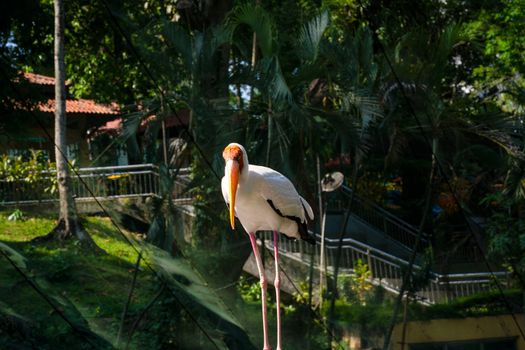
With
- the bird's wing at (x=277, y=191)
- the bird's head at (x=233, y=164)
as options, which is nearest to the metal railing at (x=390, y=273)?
the bird's wing at (x=277, y=191)

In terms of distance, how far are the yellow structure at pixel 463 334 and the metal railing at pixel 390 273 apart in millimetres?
386

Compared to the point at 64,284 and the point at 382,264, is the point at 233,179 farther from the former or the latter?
the point at 382,264

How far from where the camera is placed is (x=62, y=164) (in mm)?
10078

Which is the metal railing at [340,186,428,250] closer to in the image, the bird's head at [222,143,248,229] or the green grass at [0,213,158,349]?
the green grass at [0,213,158,349]

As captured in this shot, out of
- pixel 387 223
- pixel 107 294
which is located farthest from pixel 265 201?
pixel 387 223

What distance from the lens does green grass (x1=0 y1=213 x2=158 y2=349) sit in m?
7.49

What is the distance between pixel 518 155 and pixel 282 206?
6001mm

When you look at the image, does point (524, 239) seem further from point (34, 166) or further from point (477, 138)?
point (34, 166)

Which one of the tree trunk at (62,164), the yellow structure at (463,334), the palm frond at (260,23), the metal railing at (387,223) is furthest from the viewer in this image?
the metal railing at (387,223)

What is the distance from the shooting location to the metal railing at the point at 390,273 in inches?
441

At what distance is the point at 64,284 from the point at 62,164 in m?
→ 1.56

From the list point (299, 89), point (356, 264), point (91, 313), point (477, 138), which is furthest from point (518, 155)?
point (91, 313)

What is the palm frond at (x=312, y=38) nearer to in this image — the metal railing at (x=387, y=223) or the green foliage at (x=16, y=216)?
the green foliage at (x=16, y=216)

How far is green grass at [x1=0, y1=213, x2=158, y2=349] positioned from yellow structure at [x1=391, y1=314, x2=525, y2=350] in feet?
11.2
